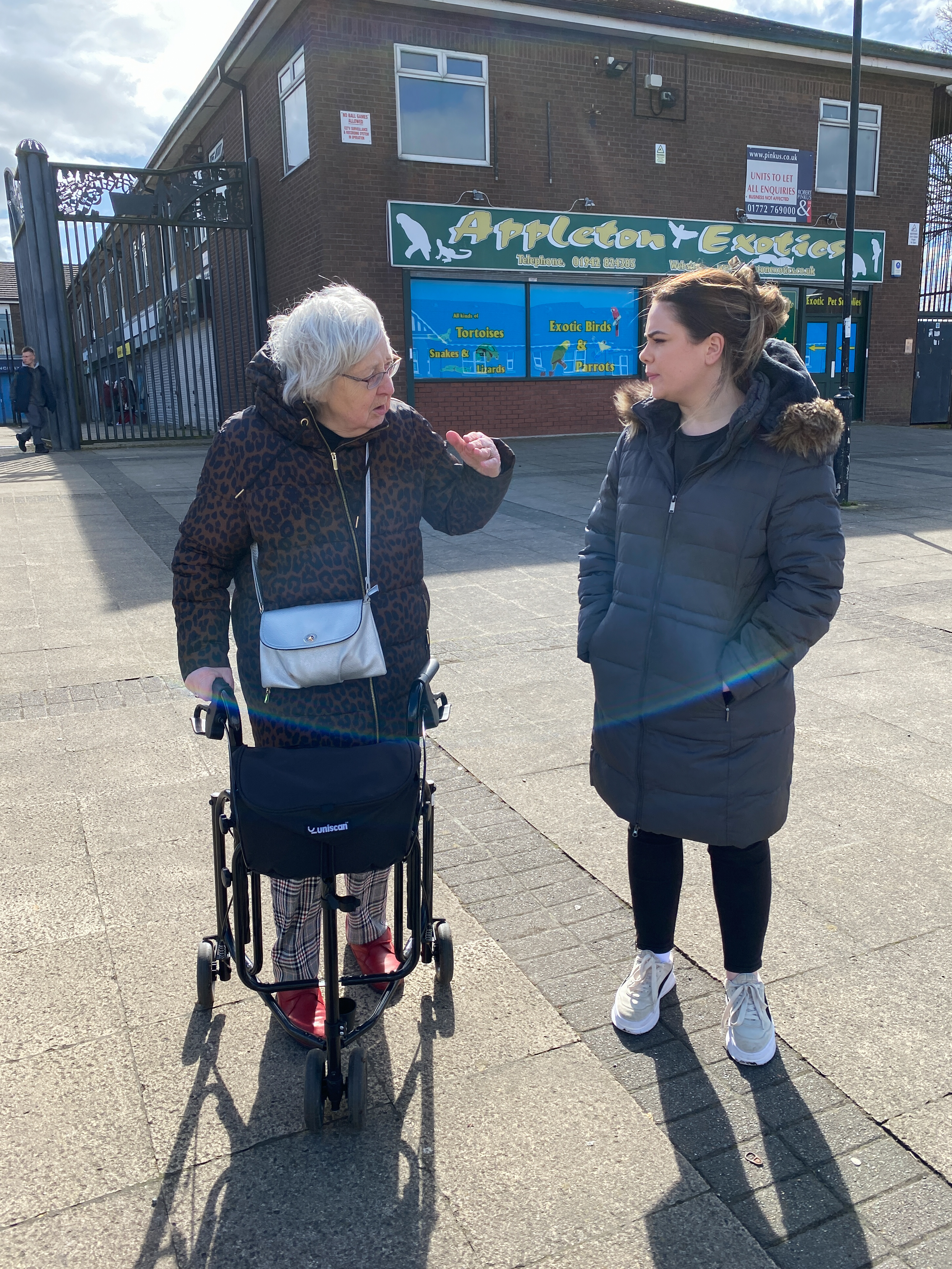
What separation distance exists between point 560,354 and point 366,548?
51.6ft

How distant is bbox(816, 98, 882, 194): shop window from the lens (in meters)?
18.7

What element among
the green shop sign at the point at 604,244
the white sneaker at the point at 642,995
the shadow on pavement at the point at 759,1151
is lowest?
the shadow on pavement at the point at 759,1151

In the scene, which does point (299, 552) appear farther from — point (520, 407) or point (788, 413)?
point (520, 407)

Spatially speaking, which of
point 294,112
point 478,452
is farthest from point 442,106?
point 478,452

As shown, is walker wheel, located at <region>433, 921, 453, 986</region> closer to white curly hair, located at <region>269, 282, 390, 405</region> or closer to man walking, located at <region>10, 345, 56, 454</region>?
white curly hair, located at <region>269, 282, 390, 405</region>

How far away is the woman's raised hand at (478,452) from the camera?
264 centimetres

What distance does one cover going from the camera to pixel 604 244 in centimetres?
1708

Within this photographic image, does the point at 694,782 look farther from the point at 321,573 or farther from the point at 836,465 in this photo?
the point at 836,465

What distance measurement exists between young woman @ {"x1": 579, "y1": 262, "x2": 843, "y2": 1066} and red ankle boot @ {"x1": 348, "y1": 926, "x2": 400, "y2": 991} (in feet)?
2.10

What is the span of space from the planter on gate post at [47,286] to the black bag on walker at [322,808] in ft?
46.7

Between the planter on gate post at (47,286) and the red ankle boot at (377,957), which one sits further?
the planter on gate post at (47,286)

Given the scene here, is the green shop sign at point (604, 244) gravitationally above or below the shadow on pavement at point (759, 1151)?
above

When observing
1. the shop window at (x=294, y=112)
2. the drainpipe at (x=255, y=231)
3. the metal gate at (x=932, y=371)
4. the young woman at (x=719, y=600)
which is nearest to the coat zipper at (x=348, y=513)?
the young woman at (x=719, y=600)

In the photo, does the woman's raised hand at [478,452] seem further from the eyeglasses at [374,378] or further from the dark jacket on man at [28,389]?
the dark jacket on man at [28,389]
